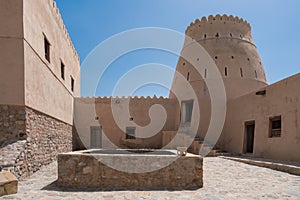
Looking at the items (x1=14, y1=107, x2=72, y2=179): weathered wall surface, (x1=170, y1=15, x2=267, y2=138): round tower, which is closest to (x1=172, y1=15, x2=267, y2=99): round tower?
(x1=170, y1=15, x2=267, y2=138): round tower

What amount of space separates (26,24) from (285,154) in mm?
10917

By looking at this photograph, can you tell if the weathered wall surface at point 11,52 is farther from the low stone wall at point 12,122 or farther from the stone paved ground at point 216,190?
the stone paved ground at point 216,190

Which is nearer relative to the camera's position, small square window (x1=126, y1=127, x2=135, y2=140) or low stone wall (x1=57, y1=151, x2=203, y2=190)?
low stone wall (x1=57, y1=151, x2=203, y2=190)

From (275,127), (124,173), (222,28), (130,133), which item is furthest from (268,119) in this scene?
(130,133)

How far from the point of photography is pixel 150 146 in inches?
561

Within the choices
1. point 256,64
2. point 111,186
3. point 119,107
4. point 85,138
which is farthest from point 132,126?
point 256,64

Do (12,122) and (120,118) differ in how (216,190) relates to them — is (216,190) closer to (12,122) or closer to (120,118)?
(12,122)

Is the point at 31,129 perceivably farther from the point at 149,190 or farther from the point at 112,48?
the point at 112,48

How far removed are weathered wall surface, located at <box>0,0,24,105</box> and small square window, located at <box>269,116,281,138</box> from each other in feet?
34.2

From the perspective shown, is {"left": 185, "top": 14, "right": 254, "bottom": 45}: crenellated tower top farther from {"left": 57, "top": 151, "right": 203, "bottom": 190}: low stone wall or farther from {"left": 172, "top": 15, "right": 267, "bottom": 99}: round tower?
{"left": 57, "top": 151, "right": 203, "bottom": 190}: low stone wall

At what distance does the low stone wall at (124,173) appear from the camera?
4984mm

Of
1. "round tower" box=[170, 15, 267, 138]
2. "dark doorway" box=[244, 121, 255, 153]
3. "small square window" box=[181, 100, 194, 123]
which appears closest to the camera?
"dark doorway" box=[244, 121, 255, 153]

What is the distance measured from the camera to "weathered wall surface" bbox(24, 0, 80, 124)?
6293mm

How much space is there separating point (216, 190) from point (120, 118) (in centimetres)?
1040
